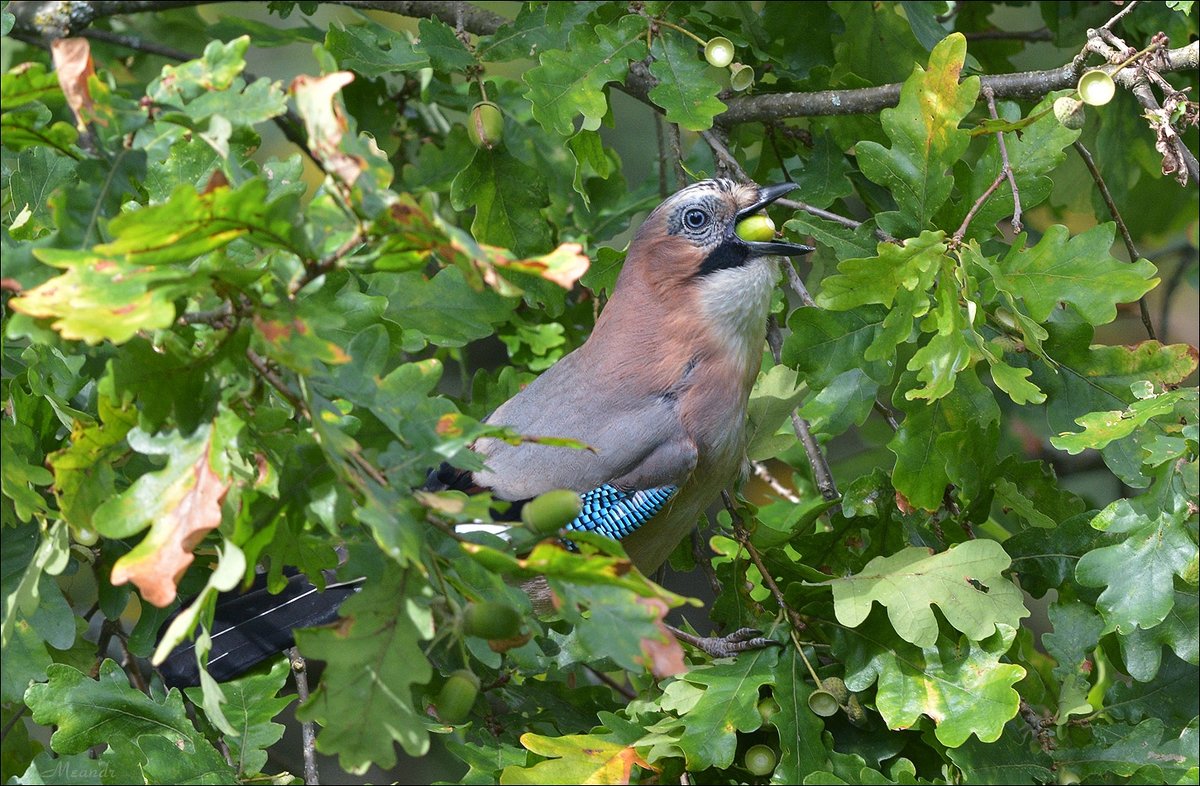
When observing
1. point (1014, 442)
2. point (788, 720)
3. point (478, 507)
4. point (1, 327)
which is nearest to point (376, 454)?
point (478, 507)

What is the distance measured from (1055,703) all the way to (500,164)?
144cm

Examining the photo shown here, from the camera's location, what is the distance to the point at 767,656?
6.67 ft

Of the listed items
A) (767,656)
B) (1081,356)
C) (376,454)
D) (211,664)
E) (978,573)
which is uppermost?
(376,454)

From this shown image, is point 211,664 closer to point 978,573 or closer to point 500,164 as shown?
point 500,164

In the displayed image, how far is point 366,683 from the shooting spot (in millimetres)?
1340

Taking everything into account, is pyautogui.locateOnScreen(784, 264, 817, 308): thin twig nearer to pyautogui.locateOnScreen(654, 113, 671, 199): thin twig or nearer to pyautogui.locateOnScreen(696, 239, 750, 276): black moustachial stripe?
pyautogui.locateOnScreen(696, 239, 750, 276): black moustachial stripe

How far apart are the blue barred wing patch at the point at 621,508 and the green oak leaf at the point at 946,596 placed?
0.60m

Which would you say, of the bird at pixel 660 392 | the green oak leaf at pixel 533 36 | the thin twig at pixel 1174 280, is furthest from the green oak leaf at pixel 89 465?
Answer: the thin twig at pixel 1174 280

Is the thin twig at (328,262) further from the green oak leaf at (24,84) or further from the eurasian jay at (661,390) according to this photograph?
the eurasian jay at (661,390)

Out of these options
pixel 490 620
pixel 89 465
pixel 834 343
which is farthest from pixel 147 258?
pixel 834 343

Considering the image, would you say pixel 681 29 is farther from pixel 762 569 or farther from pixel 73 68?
pixel 73 68

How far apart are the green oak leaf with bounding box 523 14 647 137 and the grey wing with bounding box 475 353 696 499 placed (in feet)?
1.96

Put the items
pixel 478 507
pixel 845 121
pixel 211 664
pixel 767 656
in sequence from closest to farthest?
pixel 478 507 < pixel 767 656 < pixel 211 664 < pixel 845 121

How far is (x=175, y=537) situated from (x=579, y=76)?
52.8 inches
